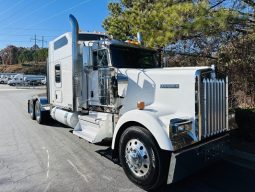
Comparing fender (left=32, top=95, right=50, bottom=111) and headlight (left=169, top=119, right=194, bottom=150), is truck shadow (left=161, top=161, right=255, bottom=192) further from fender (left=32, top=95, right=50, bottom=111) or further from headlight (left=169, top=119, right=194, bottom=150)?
fender (left=32, top=95, right=50, bottom=111)

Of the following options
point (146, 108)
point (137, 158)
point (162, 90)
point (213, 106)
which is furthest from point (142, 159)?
point (213, 106)

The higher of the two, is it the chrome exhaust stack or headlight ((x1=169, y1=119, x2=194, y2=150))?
the chrome exhaust stack

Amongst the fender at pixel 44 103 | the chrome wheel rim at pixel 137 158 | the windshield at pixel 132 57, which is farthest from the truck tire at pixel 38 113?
the chrome wheel rim at pixel 137 158

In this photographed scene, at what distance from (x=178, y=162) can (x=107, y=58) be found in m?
2.94

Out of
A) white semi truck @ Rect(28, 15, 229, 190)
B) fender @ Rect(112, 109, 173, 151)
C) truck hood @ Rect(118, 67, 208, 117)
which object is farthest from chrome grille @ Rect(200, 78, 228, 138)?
fender @ Rect(112, 109, 173, 151)

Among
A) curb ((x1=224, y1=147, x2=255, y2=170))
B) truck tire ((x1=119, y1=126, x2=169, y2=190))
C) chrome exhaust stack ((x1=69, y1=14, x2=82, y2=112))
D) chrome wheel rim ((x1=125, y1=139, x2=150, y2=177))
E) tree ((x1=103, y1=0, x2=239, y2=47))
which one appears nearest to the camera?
truck tire ((x1=119, y1=126, x2=169, y2=190))

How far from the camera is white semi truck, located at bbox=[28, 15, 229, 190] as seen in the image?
13.9 ft

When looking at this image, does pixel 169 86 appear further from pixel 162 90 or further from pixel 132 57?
pixel 132 57

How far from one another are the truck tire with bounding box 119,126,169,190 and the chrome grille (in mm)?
855

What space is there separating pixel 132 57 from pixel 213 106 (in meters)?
2.41

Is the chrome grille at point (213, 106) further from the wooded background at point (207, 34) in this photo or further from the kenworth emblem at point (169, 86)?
the wooded background at point (207, 34)

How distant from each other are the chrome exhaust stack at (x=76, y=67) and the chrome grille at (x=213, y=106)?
3.44 m


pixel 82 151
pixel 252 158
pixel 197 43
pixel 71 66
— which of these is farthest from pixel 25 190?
pixel 197 43

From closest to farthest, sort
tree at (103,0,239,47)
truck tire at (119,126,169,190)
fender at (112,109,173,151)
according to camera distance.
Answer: fender at (112,109,173,151), truck tire at (119,126,169,190), tree at (103,0,239,47)
